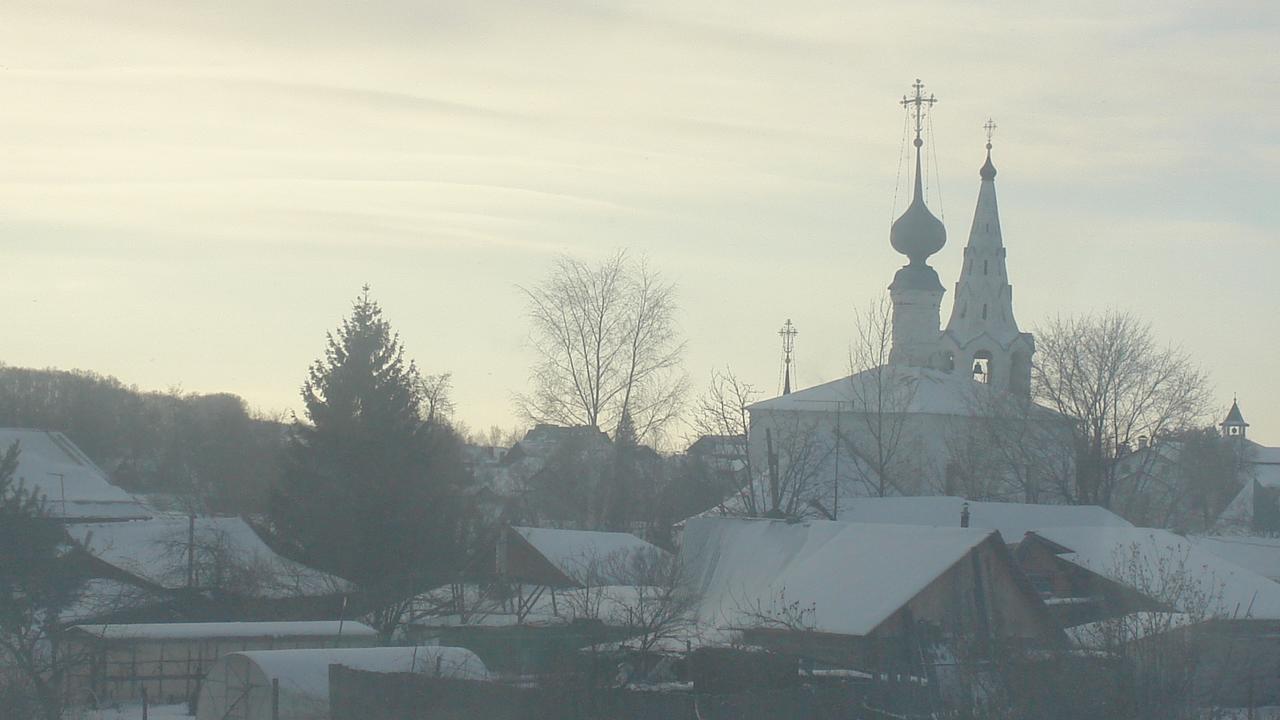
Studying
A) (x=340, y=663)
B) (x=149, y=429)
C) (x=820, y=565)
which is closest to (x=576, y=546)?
(x=820, y=565)

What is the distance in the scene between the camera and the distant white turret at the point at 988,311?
62.1m

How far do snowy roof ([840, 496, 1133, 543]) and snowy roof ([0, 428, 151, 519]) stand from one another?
29.2 meters

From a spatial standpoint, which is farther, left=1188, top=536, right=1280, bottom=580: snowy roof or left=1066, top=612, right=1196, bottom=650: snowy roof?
left=1188, top=536, right=1280, bottom=580: snowy roof

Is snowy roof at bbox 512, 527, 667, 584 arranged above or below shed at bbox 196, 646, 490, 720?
above

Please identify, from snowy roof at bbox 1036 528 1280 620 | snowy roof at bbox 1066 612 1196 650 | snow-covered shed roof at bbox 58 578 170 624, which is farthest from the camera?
snow-covered shed roof at bbox 58 578 170 624

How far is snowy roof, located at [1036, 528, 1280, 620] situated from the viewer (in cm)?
2694

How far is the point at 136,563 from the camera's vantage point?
105 feet

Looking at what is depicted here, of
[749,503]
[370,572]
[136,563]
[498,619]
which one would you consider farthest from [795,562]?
[749,503]

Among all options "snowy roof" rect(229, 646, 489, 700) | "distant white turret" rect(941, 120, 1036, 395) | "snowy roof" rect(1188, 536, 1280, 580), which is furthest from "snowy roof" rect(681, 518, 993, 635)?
"distant white turret" rect(941, 120, 1036, 395)

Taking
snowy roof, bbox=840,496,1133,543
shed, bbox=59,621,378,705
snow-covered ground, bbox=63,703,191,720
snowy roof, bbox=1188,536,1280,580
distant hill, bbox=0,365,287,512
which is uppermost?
distant hill, bbox=0,365,287,512

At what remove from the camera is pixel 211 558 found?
30797 mm

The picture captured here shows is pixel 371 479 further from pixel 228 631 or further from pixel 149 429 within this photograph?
pixel 149 429

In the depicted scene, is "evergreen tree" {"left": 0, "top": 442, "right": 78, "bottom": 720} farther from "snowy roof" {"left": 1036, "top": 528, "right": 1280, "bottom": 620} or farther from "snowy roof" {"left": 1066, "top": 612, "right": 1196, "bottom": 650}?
"snowy roof" {"left": 1036, "top": 528, "right": 1280, "bottom": 620}

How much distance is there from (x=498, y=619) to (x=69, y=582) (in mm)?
8293
